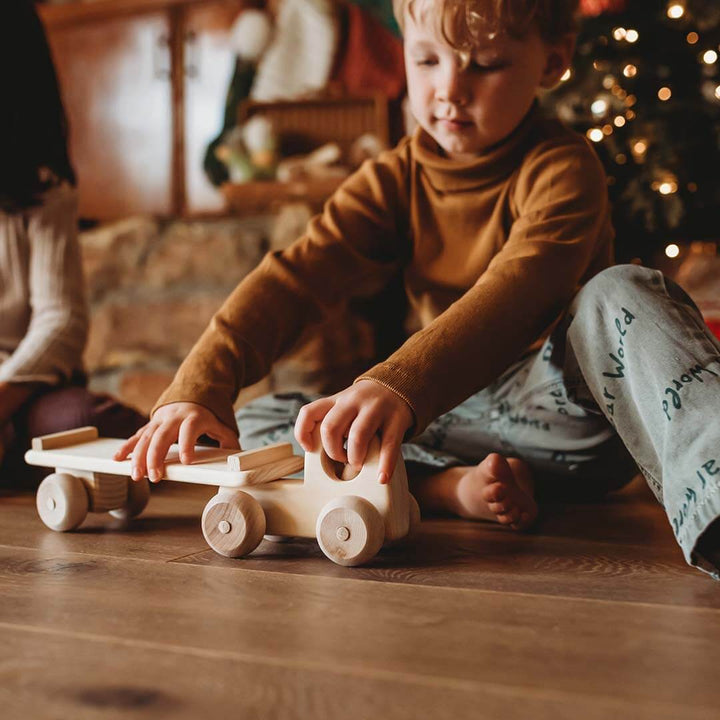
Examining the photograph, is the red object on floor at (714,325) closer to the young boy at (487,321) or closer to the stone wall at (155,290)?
the young boy at (487,321)

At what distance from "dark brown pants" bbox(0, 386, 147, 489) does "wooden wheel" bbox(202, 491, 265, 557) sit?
496 mm

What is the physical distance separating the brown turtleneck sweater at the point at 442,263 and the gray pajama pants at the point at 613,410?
0.24 ft

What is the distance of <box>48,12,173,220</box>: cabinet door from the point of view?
2.36m

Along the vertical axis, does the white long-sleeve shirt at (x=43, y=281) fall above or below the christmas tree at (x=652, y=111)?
below

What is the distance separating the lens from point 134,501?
995 millimetres

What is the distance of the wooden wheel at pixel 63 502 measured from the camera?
923 millimetres

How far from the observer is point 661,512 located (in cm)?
111

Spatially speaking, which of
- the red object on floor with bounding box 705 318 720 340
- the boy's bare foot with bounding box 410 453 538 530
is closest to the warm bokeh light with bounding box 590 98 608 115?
the red object on floor with bounding box 705 318 720 340

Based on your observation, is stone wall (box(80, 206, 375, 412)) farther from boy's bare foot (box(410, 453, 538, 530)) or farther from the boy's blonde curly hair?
the boy's blonde curly hair

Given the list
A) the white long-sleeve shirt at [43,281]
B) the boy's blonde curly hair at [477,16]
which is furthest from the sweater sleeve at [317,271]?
the white long-sleeve shirt at [43,281]

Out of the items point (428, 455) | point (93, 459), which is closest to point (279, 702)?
point (93, 459)

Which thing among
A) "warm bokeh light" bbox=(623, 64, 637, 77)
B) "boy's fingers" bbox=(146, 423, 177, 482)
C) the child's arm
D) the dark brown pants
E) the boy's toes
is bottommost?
the dark brown pants

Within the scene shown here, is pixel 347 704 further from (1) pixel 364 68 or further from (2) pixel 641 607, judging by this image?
(1) pixel 364 68

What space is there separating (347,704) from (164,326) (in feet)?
5.27
